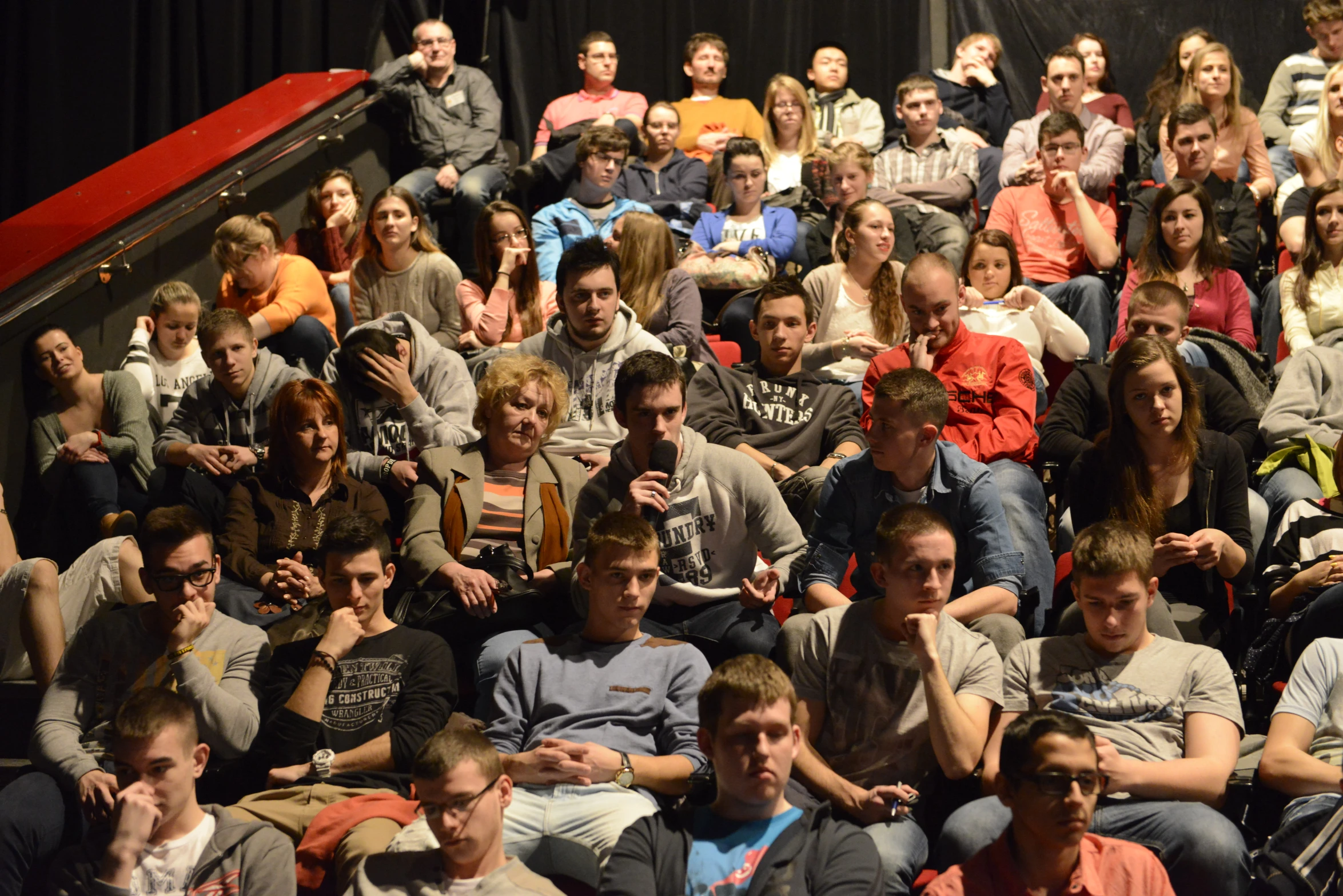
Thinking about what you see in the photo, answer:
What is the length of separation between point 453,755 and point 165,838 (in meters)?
0.64

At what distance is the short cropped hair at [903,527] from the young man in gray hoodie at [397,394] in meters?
1.62

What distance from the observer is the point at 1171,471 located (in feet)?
12.1

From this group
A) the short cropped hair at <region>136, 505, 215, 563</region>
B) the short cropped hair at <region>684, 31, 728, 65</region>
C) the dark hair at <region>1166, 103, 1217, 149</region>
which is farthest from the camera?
the short cropped hair at <region>684, 31, 728, 65</region>

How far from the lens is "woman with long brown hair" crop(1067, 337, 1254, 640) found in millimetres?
3594

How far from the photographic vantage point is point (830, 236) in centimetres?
605

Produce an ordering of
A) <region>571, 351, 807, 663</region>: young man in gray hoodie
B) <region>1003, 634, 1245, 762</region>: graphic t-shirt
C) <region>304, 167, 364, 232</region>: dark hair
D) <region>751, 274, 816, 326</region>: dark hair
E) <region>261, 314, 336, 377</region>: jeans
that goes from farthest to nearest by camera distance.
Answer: <region>304, 167, 364, 232</region>: dark hair < <region>261, 314, 336, 377</region>: jeans < <region>751, 274, 816, 326</region>: dark hair < <region>571, 351, 807, 663</region>: young man in gray hoodie < <region>1003, 634, 1245, 762</region>: graphic t-shirt

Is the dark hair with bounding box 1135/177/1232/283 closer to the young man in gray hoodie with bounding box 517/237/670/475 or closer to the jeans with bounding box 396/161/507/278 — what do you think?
the young man in gray hoodie with bounding box 517/237/670/475

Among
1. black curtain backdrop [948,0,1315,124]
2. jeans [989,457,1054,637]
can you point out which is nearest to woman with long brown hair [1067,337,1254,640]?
jeans [989,457,1054,637]

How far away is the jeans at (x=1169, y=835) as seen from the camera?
272 cm

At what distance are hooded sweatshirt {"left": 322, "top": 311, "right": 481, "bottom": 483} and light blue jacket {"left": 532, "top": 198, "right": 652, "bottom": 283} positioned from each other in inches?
51.6


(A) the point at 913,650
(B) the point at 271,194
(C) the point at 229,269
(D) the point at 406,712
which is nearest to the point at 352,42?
(B) the point at 271,194

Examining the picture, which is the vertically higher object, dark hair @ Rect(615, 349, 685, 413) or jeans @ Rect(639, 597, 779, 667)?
dark hair @ Rect(615, 349, 685, 413)

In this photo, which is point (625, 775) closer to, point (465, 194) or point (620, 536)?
point (620, 536)

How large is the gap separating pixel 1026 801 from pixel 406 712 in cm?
142
